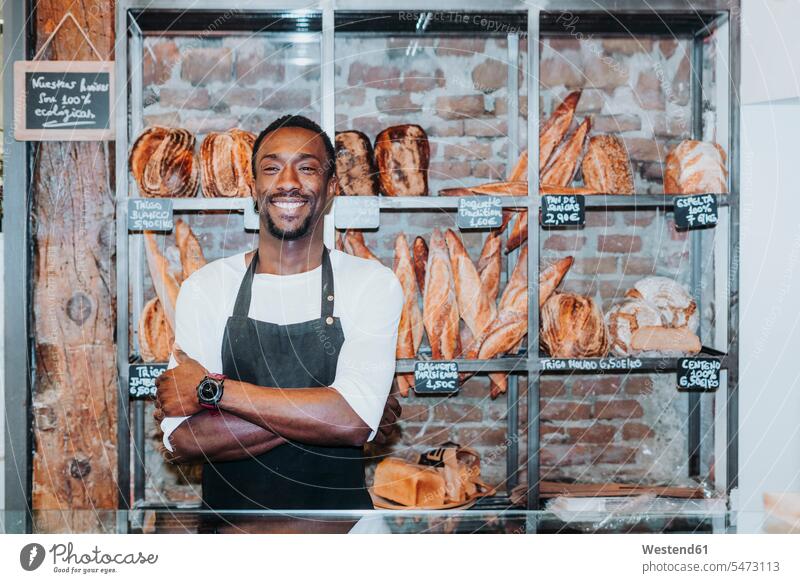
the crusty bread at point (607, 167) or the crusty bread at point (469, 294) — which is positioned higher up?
the crusty bread at point (607, 167)

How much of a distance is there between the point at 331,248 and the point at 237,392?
41cm

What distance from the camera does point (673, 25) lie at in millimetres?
2016

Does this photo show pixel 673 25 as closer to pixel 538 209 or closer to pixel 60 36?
pixel 538 209

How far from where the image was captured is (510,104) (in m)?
2.04

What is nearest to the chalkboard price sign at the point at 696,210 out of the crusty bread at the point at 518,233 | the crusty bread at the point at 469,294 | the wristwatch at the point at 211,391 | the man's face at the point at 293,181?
the crusty bread at the point at 518,233

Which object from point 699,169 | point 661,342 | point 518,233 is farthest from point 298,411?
point 699,169

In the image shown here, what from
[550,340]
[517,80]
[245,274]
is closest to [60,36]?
[245,274]

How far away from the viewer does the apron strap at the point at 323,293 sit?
1.74 m

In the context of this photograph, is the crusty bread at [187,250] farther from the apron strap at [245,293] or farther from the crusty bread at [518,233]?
the crusty bread at [518,233]

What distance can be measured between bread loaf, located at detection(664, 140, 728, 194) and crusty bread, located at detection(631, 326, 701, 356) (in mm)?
366

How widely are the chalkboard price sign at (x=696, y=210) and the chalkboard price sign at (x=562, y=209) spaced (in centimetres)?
25

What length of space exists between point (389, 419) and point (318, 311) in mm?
414

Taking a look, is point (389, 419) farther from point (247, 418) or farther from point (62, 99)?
point (62, 99)

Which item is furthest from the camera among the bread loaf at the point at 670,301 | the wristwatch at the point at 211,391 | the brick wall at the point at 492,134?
the brick wall at the point at 492,134
